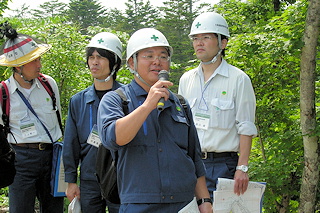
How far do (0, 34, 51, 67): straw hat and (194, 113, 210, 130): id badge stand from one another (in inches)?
66.8

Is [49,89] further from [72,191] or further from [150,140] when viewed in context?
[150,140]

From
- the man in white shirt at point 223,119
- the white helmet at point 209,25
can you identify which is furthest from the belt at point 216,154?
the white helmet at point 209,25

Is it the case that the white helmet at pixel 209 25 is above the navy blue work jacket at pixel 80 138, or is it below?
above

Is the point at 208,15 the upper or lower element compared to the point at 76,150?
upper

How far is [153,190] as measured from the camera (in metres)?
2.34

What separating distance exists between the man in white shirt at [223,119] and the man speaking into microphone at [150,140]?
1.02m

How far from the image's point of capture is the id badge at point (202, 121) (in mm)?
3593

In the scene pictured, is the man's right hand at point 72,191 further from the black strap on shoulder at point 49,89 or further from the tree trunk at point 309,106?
the tree trunk at point 309,106

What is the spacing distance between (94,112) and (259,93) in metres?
3.06

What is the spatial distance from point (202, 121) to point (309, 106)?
153 centimetres

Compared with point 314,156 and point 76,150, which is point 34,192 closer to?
point 76,150

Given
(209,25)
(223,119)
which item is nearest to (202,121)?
(223,119)

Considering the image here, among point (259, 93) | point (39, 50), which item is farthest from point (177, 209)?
point (259, 93)

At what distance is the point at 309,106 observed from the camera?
4.50 metres
